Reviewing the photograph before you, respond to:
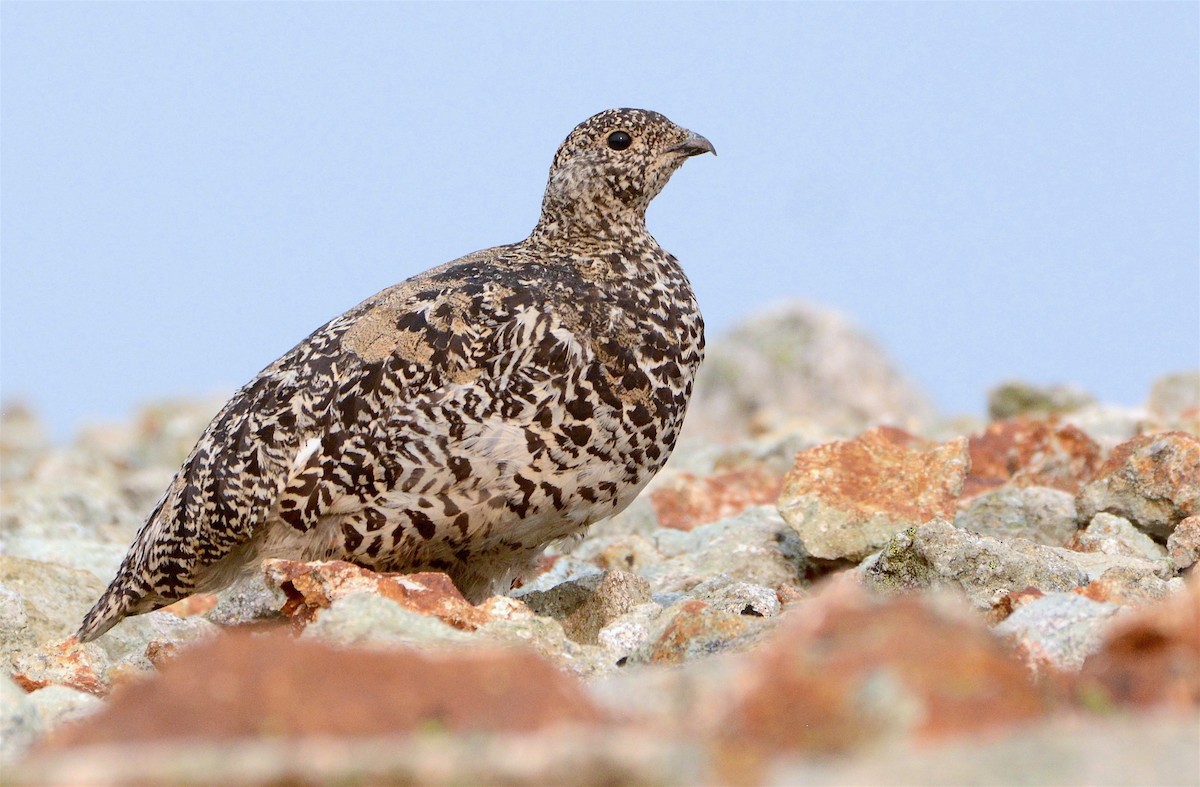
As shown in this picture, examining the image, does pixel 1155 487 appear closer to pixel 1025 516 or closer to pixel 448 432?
pixel 1025 516

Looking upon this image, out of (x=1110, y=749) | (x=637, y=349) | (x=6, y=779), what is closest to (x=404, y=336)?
(x=637, y=349)

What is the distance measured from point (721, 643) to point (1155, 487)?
3270mm

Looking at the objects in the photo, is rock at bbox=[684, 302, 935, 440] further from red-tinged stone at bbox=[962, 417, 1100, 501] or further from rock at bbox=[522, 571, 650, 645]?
rock at bbox=[522, 571, 650, 645]

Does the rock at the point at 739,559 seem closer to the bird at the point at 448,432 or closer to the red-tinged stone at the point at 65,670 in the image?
the bird at the point at 448,432

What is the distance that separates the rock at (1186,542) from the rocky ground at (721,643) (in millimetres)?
15

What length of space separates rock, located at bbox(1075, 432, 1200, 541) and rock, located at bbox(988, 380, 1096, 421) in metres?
6.68

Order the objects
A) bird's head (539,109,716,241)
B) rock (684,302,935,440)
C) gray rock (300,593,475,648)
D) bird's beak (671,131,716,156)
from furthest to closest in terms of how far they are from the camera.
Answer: rock (684,302,935,440) < bird's beak (671,131,716,156) < bird's head (539,109,716,241) < gray rock (300,593,475,648)

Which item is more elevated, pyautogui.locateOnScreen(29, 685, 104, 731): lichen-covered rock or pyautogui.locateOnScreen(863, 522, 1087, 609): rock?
pyautogui.locateOnScreen(863, 522, 1087, 609): rock

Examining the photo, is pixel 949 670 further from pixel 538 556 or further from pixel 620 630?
pixel 538 556

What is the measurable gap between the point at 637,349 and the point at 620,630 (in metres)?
1.57

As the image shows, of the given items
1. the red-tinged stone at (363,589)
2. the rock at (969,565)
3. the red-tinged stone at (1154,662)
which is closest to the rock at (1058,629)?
the red-tinged stone at (1154,662)

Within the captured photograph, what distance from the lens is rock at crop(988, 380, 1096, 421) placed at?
14250 millimetres

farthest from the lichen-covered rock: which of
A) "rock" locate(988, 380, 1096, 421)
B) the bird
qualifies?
"rock" locate(988, 380, 1096, 421)

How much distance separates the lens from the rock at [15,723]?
4043 mm
